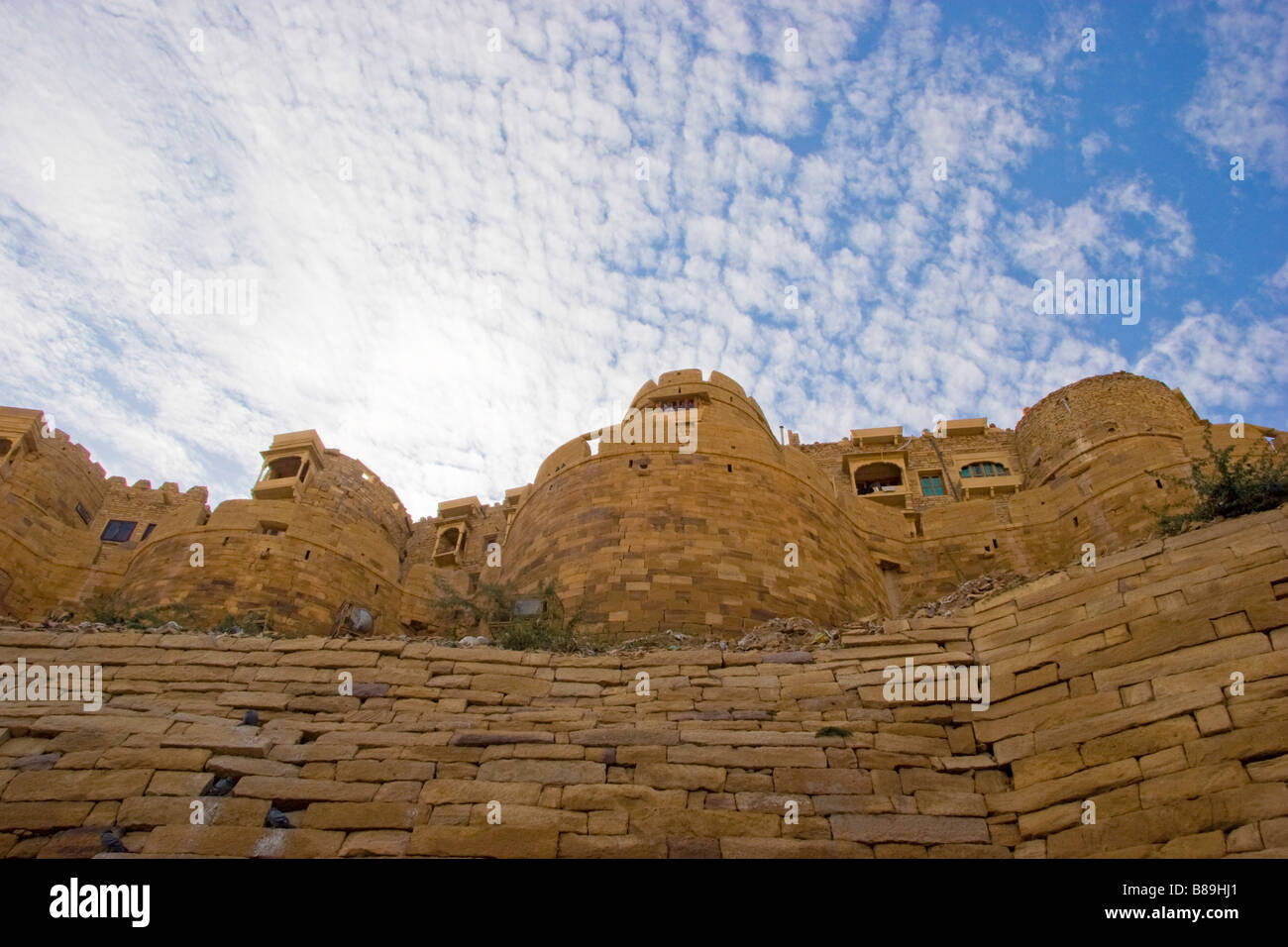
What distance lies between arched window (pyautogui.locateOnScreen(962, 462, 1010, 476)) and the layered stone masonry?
21713mm

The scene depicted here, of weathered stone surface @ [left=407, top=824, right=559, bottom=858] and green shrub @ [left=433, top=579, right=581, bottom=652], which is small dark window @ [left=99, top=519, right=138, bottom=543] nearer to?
green shrub @ [left=433, top=579, right=581, bottom=652]

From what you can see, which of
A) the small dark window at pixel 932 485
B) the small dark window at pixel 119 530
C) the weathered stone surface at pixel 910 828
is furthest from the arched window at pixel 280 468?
the weathered stone surface at pixel 910 828

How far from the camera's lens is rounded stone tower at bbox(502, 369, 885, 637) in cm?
1306

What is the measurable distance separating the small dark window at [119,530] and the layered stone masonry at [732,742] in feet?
65.9

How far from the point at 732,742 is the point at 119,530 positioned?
25.5 metres

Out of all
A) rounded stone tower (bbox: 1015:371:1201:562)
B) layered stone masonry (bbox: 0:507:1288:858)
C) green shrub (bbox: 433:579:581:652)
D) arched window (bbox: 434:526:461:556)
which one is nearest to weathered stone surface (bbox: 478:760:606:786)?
layered stone masonry (bbox: 0:507:1288:858)

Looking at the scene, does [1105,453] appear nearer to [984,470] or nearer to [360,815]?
[984,470]

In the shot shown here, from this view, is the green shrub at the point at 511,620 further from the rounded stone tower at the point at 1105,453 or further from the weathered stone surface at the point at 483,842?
the rounded stone tower at the point at 1105,453

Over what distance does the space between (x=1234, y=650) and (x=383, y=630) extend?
15.4 meters

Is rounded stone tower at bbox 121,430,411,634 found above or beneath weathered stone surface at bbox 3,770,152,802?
above

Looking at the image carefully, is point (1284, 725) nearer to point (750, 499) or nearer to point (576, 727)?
point (576, 727)
